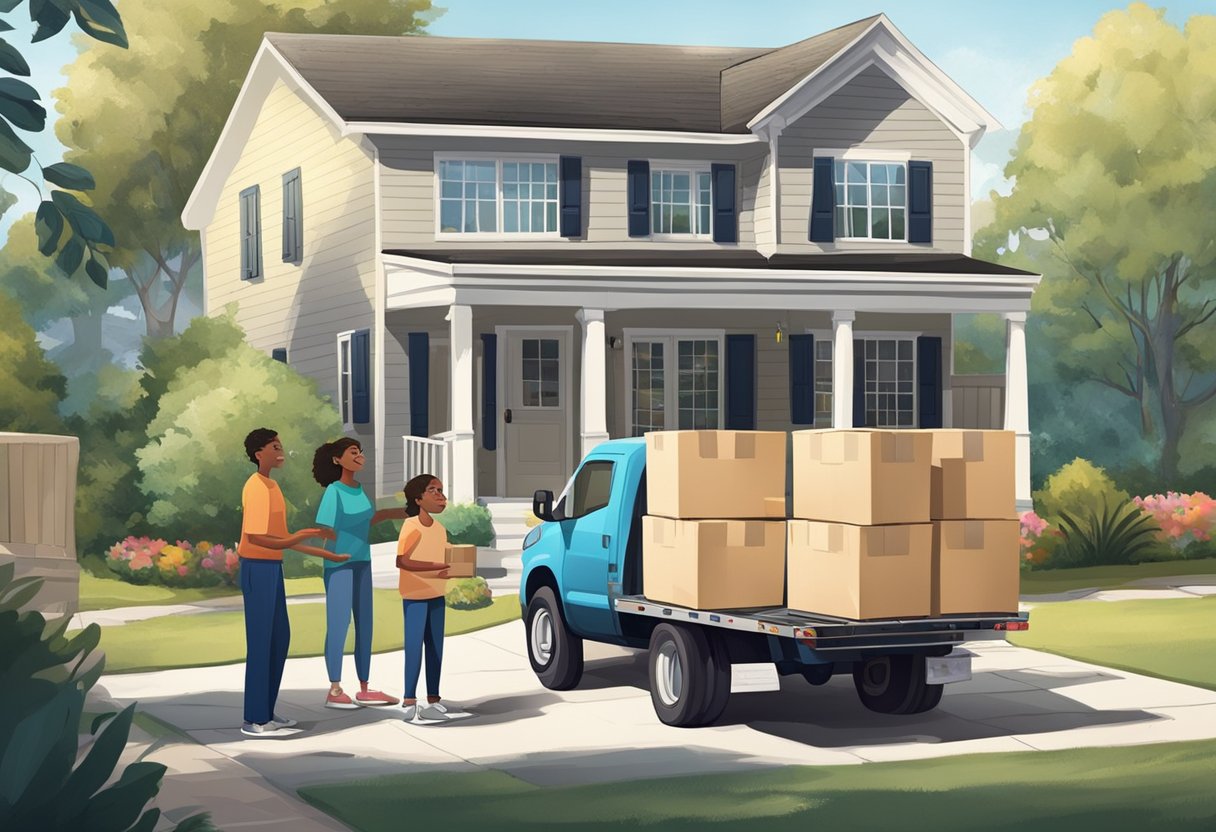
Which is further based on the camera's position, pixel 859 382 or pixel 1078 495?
pixel 859 382

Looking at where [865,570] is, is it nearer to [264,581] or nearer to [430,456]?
[264,581]

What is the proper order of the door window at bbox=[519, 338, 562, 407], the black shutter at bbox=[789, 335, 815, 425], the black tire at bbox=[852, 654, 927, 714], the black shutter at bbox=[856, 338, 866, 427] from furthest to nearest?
the black shutter at bbox=[856, 338, 866, 427] < the black shutter at bbox=[789, 335, 815, 425] < the door window at bbox=[519, 338, 562, 407] < the black tire at bbox=[852, 654, 927, 714]

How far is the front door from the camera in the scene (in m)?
27.3

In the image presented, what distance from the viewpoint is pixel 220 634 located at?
59.3 feet

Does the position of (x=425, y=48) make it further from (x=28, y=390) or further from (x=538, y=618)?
(x=538, y=618)

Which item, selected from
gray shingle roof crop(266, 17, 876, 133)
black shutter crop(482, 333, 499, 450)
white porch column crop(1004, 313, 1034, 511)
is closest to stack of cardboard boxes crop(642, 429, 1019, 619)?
black shutter crop(482, 333, 499, 450)

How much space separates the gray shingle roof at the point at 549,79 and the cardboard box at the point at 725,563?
16.4m

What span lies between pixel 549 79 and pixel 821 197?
5135 millimetres

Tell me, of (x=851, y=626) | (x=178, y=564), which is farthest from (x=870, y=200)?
(x=851, y=626)

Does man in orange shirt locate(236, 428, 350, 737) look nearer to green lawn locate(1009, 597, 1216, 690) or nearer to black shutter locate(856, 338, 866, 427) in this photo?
green lawn locate(1009, 597, 1216, 690)

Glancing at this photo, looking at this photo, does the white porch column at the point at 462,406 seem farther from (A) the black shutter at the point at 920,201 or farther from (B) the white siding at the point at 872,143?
(A) the black shutter at the point at 920,201

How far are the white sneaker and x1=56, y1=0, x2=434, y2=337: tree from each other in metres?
37.1

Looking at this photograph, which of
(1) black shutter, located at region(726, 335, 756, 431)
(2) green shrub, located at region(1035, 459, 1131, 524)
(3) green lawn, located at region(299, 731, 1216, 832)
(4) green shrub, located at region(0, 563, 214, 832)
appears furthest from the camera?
(1) black shutter, located at region(726, 335, 756, 431)

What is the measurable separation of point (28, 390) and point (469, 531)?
7.53 meters
